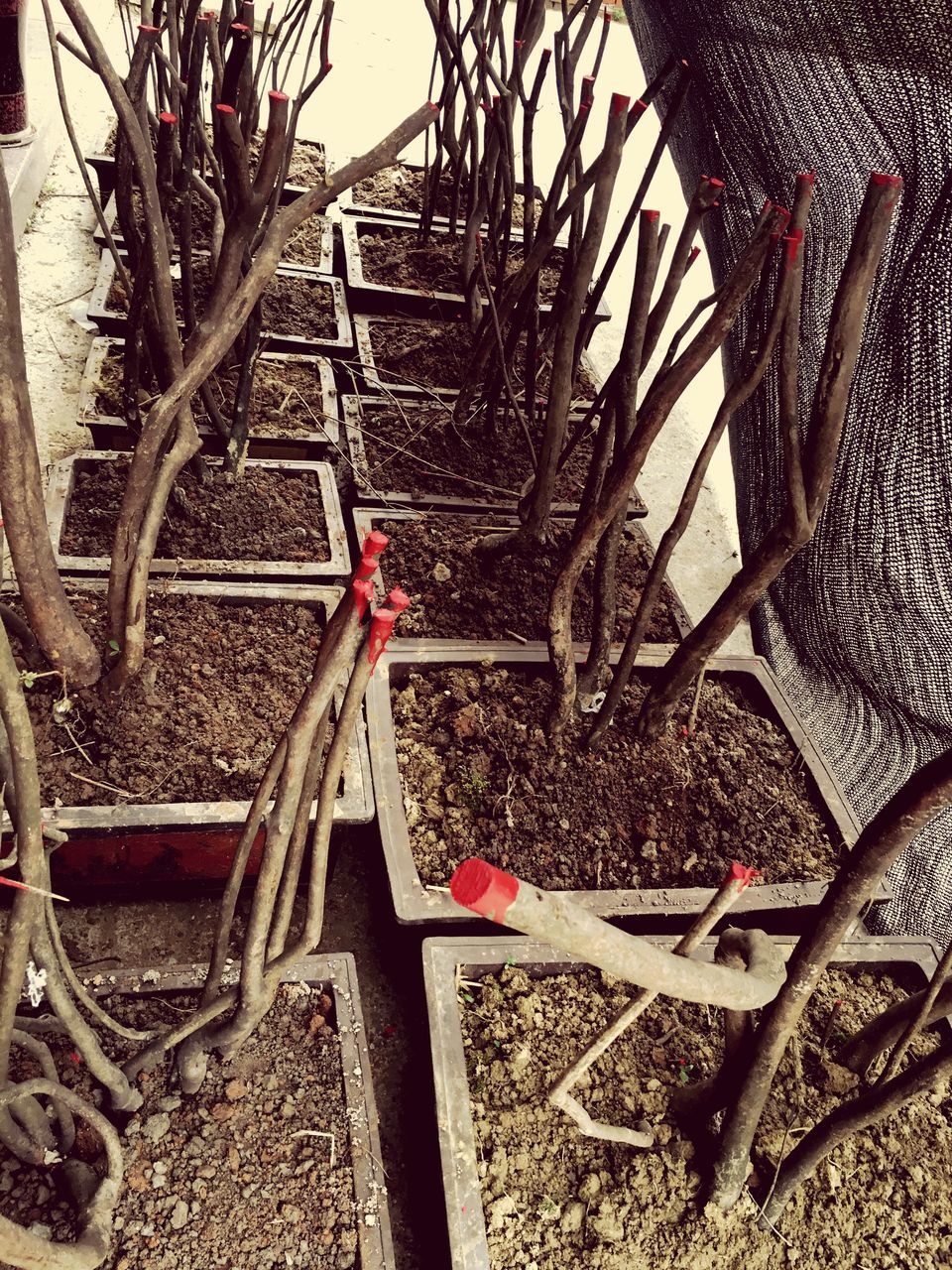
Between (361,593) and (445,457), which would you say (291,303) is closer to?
(445,457)

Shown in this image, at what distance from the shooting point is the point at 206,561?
5.07ft

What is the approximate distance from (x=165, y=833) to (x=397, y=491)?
34.5 inches

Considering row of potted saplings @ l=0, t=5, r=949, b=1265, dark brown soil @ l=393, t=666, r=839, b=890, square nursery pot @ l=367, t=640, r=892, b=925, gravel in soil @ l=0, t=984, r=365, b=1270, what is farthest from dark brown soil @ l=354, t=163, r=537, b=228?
gravel in soil @ l=0, t=984, r=365, b=1270

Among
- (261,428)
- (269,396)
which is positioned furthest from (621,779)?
(269,396)

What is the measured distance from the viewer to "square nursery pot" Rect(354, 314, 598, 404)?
2.11 m

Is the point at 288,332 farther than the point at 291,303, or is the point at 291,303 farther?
the point at 291,303

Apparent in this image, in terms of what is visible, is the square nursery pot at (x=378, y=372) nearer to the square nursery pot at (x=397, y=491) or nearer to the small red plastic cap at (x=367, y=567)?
the square nursery pot at (x=397, y=491)

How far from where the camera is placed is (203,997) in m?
0.93

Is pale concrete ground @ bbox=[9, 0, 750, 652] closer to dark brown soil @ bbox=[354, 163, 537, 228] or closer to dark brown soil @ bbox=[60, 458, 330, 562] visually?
dark brown soil @ bbox=[60, 458, 330, 562]

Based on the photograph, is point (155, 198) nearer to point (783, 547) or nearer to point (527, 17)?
point (783, 547)

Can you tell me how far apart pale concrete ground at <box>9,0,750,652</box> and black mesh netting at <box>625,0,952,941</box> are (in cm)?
50

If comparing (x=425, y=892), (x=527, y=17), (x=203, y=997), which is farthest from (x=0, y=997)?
(x=527, y=17)

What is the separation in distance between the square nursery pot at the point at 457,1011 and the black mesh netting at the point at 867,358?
9.3 inches

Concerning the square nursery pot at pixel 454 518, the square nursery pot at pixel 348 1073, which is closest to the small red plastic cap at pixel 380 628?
the square nursery pot at pixel 348 1073
